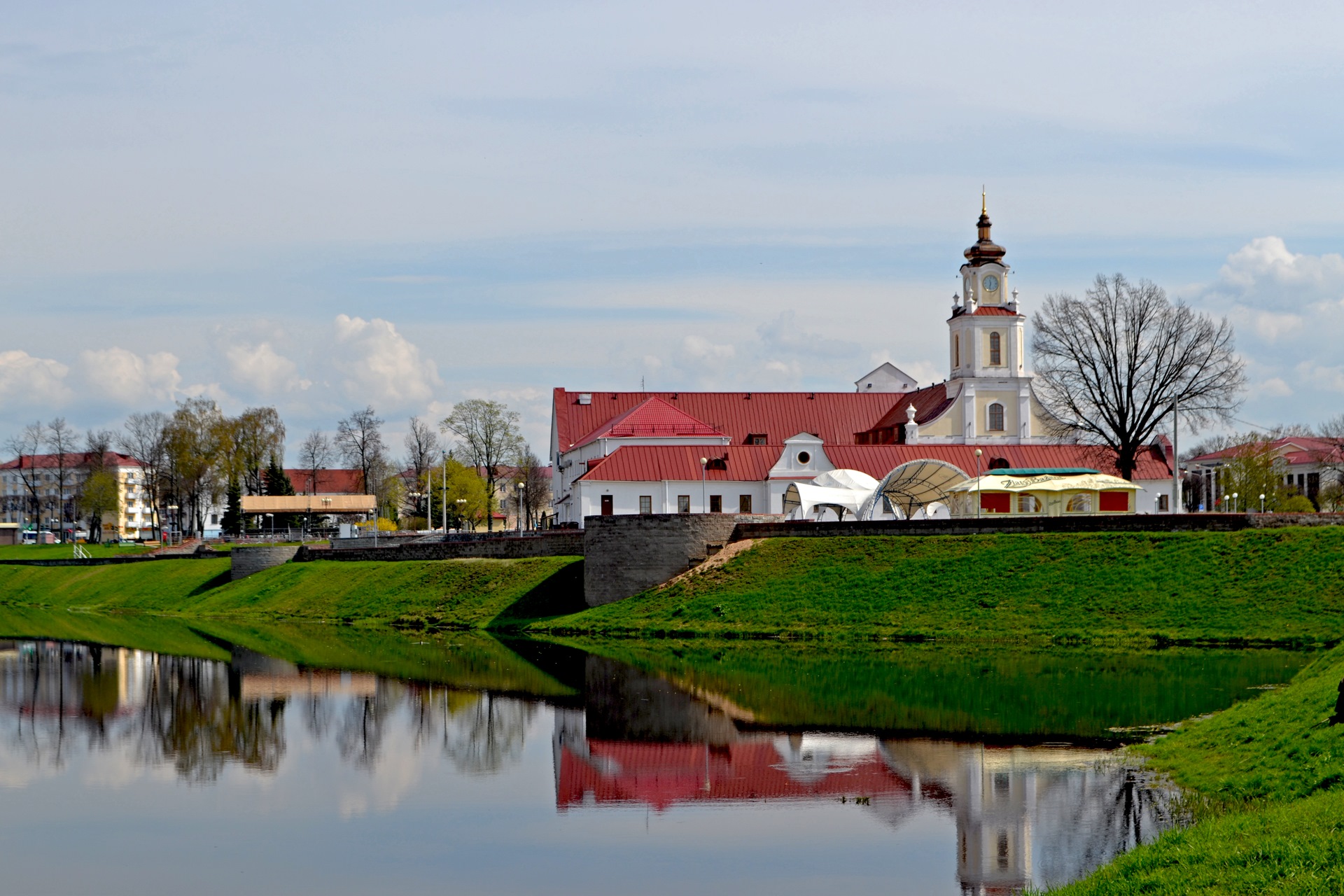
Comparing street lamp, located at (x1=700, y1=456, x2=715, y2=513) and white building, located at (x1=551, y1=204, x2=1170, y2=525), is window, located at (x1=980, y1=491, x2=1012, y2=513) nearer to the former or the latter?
white building, located at (x1=551, y1=204, x2=1170, y2=525)

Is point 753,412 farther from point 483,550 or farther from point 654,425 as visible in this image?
point 483,550

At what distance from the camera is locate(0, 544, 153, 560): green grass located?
105 metres

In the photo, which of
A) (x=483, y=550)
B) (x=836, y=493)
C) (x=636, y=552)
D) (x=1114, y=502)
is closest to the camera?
(x=636, y=552)

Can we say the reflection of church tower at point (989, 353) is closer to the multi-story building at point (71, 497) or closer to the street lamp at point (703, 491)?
the street lamp at point (703, 491)

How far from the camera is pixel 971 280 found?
295 feet

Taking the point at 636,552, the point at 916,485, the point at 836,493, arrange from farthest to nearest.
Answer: the point at 836,493 < the point at 916,485 < the point at 636,552

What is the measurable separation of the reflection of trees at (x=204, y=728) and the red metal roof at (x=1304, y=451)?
90040mm

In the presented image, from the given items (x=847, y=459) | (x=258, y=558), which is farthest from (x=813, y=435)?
(x=258, y=558)

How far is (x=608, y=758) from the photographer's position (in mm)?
26562

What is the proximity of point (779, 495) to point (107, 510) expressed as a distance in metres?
71.5

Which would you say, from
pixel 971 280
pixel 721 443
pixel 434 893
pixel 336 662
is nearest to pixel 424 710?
pixel 336 662

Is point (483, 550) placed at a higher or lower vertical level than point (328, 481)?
lower

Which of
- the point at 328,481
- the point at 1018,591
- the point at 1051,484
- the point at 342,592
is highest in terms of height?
the point at 328,481

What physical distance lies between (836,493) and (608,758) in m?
43.1
